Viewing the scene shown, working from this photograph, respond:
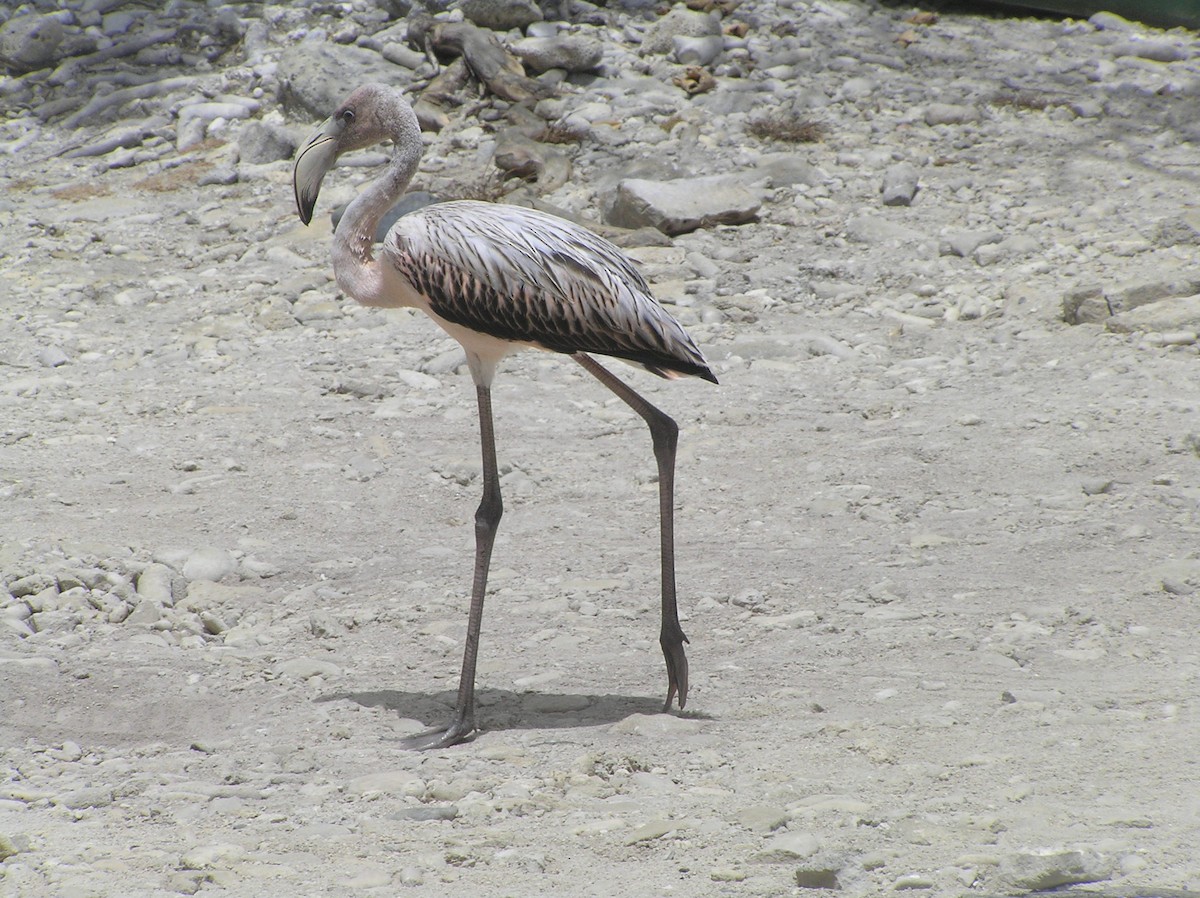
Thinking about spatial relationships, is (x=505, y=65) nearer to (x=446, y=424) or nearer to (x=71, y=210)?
(x=71, y=210)

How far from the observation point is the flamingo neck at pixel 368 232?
3938mm

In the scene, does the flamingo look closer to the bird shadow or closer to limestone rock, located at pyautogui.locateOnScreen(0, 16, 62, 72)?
the bird shadow

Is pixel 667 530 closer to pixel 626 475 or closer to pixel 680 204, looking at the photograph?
pixel 626 475

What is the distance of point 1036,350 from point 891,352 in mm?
680

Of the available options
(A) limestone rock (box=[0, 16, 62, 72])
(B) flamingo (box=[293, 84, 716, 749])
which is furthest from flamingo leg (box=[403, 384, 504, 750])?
(A) limestone rock (box=[0, 16, 62, 72])

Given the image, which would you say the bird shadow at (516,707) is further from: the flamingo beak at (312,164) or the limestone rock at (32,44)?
the limestone rock at (32,44)

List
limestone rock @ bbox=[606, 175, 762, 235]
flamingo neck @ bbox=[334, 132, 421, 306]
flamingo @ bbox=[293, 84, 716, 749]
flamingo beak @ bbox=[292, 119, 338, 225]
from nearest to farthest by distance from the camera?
flamingo @ bbox=[293, 84, 716, 749]
flamingo neck @ bbox=[334, 132, 421, 306]
flamingo beak @ bbox=[292, 119, 338, 225]
limestone rock @ bbox=[606, 175, 762, 235]

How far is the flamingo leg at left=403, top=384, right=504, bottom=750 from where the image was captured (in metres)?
3.67

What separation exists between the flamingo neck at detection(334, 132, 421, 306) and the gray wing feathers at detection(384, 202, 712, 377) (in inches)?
5.3

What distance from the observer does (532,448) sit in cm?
571

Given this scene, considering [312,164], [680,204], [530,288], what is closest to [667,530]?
[530,288]

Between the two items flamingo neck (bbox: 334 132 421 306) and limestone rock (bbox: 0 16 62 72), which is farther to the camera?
limestone rock (bbox: 0 16 62 72)

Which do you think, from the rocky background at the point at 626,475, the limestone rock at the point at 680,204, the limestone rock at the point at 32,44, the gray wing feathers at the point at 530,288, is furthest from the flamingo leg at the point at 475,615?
the limestone rock at the point at 32,44

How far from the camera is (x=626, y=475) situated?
5.48 m
